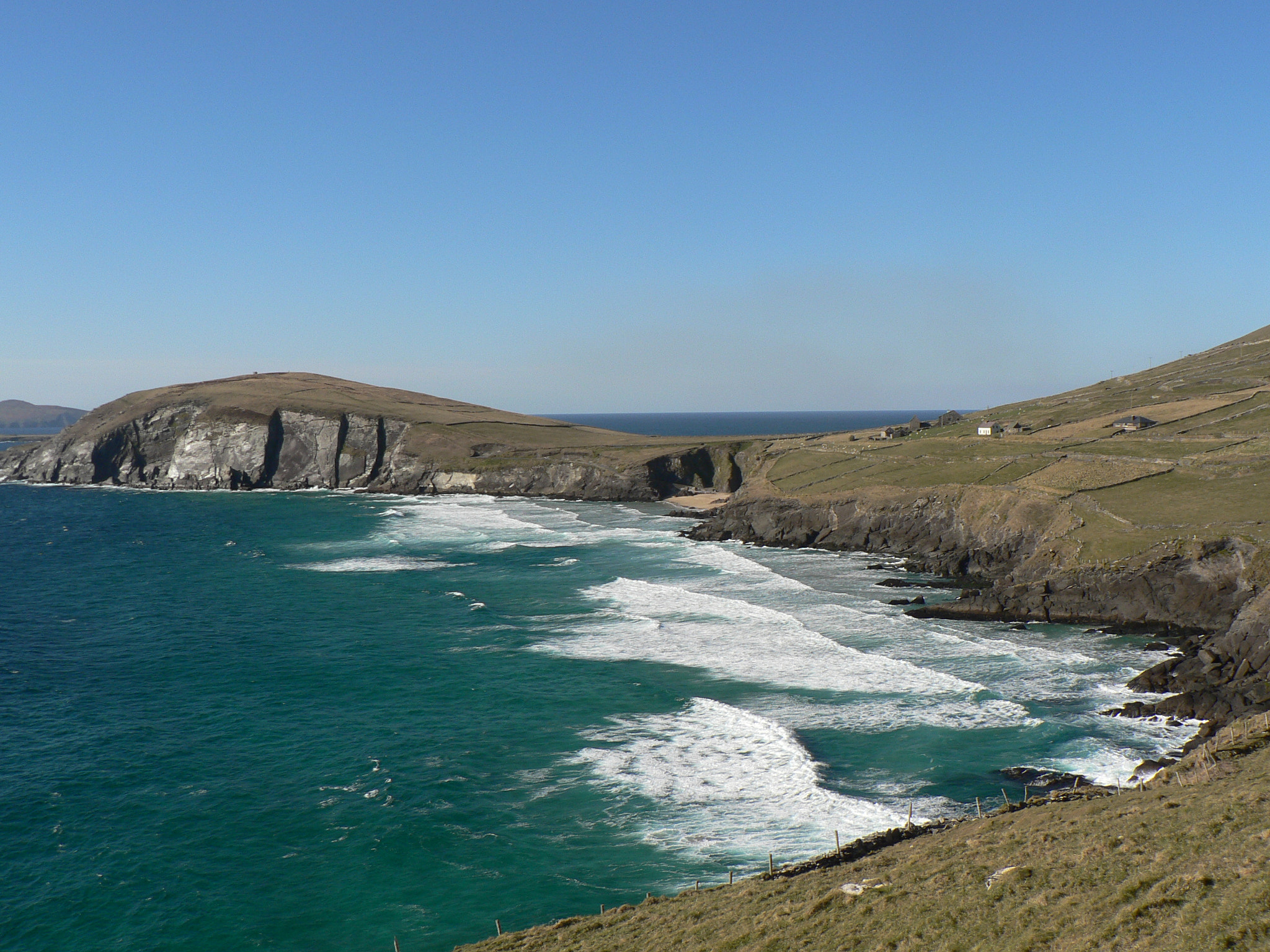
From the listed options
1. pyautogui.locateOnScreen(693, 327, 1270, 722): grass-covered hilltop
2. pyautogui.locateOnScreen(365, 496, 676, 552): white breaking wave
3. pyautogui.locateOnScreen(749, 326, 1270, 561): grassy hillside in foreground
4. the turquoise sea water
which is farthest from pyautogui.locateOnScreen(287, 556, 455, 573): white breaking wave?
pyautogui.locateOnScreen(749, 326, 1270, 561): grassy hillside in foreground

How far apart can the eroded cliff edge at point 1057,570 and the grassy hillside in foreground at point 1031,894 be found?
1761cm

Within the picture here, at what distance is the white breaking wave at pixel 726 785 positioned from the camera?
31.7 m

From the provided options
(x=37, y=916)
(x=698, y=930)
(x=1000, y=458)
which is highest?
(x=1000, y=458)

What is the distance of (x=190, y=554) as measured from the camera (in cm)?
9519

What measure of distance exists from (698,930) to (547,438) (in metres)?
159

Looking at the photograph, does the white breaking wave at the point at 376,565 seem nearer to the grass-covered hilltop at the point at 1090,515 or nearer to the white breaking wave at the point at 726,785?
the grass-covered hilltop at the point at 1090,515

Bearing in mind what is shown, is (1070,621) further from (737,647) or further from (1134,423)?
(1134,423)

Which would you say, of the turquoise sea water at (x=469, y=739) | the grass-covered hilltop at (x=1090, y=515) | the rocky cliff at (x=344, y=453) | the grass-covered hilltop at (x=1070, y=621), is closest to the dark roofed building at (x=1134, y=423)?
the grass-covered hilltop at (x=1090, y=515)

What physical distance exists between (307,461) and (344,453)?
7.81 m

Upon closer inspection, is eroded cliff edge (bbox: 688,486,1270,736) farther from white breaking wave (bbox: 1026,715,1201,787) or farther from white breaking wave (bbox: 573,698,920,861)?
white breaking wave (bbox: 573,698,920,861)

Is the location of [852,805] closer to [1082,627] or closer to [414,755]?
[414,755]

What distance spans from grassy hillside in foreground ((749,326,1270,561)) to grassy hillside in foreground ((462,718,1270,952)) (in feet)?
137

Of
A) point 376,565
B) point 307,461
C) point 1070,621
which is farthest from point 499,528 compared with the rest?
point 307,461

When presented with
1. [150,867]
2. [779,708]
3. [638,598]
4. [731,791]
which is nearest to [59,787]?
[150,867]
